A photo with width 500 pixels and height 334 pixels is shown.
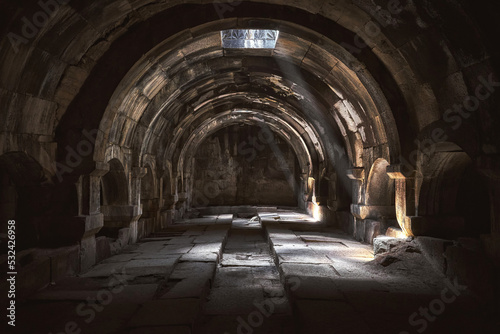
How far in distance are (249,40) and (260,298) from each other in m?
4.79

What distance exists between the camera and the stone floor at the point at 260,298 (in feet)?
11.0

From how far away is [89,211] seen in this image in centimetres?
567

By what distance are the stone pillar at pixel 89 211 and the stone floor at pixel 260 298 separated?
0.24 metres

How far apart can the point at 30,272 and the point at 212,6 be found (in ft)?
13.9

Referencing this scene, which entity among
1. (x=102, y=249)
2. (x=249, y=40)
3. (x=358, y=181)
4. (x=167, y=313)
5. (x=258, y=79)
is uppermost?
(x=249, y=40)

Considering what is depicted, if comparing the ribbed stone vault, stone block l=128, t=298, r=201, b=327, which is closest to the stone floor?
stone block l=128, t=298, r=201, b=327

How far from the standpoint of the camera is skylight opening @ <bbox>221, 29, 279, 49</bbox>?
7.08 m

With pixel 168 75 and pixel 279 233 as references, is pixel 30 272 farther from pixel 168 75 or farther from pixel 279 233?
pixel 279 233

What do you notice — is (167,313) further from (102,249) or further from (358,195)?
(358,195)

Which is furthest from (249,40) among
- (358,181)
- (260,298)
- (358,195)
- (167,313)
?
(167,313)

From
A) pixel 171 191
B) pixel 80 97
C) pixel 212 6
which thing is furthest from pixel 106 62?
pixel 171 191

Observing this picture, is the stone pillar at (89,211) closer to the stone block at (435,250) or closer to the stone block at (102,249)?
the stone block at (102,249)

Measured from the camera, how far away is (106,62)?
5523mm

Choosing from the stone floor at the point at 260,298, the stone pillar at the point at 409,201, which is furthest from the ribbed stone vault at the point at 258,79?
the stone floor at the point at 260,298
